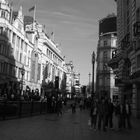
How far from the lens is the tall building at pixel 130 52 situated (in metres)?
21.9

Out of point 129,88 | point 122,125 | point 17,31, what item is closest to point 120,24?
point 129,88

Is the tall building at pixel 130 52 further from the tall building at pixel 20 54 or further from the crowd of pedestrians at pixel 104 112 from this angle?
the tall building at pixel 20 54

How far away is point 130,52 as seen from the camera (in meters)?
24.8

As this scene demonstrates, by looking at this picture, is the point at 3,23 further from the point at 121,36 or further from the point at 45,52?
the point at 45,52

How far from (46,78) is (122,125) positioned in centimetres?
6930

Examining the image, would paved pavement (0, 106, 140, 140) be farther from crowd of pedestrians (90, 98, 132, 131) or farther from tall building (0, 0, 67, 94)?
tall building (0, 0, 67, 94)

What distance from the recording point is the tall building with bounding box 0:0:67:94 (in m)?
47.7

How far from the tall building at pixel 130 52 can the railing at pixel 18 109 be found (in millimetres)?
8928

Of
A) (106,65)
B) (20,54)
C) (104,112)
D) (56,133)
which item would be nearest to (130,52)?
(104,112)

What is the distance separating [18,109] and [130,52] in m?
13.0

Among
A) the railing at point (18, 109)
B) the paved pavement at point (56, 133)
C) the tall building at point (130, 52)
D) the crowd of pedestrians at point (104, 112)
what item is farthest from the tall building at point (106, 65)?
the paved pavement at point (56, 133)

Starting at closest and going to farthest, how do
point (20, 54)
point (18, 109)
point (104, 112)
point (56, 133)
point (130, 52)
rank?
point (56, 133) → point (104, 112) → point (18, 109) → point (130, 52) → point (20, 54)

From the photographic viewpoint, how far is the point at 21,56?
5884cm

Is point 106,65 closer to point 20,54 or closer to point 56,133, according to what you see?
point 20,54
